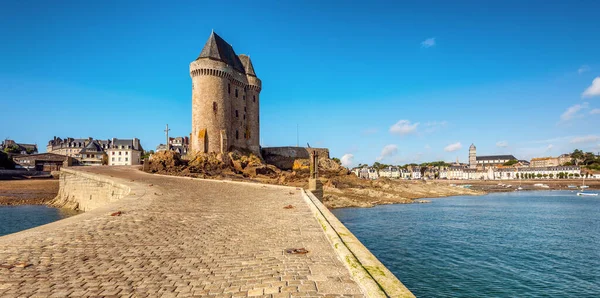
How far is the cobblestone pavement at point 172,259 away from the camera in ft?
14.2

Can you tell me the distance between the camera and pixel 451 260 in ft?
49.5

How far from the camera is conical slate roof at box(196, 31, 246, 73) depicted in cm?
4625

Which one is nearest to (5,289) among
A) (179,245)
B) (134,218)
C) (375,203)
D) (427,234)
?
(179,245)

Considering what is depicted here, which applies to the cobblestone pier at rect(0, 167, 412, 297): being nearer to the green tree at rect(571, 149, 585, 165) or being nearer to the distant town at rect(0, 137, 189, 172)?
the distant town at rect(0, 137, 189, 172)

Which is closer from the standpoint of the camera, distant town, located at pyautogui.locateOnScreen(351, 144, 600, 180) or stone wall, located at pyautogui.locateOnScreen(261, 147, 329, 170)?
stone wall, located at pyautogui.locateOnScreen(261, 147, 329, 170)

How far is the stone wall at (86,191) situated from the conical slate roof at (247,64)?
31959mm

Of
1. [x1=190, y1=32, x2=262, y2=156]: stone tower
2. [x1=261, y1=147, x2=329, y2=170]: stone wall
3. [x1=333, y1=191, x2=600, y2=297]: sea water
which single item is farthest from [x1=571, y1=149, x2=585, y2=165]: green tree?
[x1=190, y1=32, x2=262, y2=156]: stone tower

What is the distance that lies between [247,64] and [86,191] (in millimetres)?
37490

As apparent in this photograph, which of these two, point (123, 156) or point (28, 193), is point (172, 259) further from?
point (123, 156)

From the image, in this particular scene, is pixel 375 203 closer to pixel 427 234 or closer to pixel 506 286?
pixel 427 234

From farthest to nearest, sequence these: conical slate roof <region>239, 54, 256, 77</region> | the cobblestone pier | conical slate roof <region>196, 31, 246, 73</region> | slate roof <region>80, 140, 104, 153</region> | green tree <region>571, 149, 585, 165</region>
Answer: green tree <region>571, 149, 585, 165</region> → slate roof <region>80, 140, 104, 153</region> → conical slate roof <region>239, 54, 256, 77</region> → conical slate roof <region>196, 31, 246, 73</region> → the cobblestone pier

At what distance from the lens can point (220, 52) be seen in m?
48.2

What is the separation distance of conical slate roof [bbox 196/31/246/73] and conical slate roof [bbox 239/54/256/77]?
1.35 meters

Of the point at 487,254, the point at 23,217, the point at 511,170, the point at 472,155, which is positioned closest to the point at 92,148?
the point at 23,217
